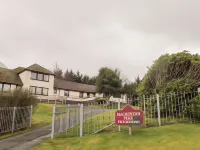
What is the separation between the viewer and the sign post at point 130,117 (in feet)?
29.9

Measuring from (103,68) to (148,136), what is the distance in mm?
38139

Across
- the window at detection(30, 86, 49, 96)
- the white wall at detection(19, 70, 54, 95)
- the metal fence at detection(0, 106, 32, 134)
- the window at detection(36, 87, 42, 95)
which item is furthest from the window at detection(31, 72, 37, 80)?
the metal fence at detection(0, 106, 32, 134)

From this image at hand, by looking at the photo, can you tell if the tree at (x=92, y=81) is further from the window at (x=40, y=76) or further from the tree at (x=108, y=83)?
the window at (x=40, y=76)

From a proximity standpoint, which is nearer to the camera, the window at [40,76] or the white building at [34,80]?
the white building at [34,80]

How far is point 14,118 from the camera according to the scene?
13.8 meters

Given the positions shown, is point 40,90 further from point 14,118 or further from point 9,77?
point 14,118

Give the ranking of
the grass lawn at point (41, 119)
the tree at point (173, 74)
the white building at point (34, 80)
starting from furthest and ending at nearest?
the white building at point (34, 80) → the grass lawn at point (41, 119) → the tree at point (173, 74)

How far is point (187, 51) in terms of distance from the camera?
12125 mm

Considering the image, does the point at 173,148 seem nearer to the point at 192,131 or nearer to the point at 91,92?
the point at 192,131

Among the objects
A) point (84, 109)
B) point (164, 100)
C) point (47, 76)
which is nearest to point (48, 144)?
point (84, 109)

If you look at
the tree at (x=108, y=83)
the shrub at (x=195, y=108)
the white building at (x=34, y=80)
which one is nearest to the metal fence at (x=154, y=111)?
the shrub at (x=195, y=108)

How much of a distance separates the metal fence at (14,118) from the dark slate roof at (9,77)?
22.7 metres

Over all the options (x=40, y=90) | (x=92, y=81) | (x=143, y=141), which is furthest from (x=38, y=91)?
(x=92, y=81)

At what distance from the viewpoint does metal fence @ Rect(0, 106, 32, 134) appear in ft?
41.9
